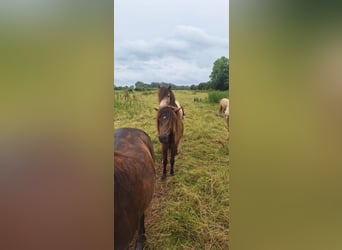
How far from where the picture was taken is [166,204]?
2.12 m

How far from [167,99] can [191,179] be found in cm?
56

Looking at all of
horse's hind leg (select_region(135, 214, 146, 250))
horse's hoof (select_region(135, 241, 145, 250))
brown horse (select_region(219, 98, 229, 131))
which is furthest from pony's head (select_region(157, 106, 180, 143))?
horse's hoof (select_region(135, 241, 145, 250))

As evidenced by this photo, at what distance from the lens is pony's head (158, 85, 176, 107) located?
6.98ft

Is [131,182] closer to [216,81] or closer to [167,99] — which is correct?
[167,99]

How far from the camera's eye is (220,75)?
216 centimetres

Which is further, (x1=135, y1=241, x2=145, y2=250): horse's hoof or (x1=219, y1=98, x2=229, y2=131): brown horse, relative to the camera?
(x1=219, y1=98, x2=229, y2=131): brown horse

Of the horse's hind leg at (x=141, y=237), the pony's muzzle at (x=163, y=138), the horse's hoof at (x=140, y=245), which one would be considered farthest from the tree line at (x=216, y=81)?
the horse's hoof at (x=140, y=245)

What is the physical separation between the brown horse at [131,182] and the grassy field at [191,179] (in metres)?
0.05

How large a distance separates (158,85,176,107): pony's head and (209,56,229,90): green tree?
0.91 ft

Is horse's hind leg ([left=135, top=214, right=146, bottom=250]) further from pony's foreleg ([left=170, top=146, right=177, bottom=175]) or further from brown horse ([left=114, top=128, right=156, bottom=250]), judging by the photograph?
pony's foreleg ([left=170, top=146, right=177, bottom=175])

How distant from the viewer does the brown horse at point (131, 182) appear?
81.1 inches

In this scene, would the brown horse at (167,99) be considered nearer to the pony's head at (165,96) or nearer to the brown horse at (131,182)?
the pony's head at (165,96)
